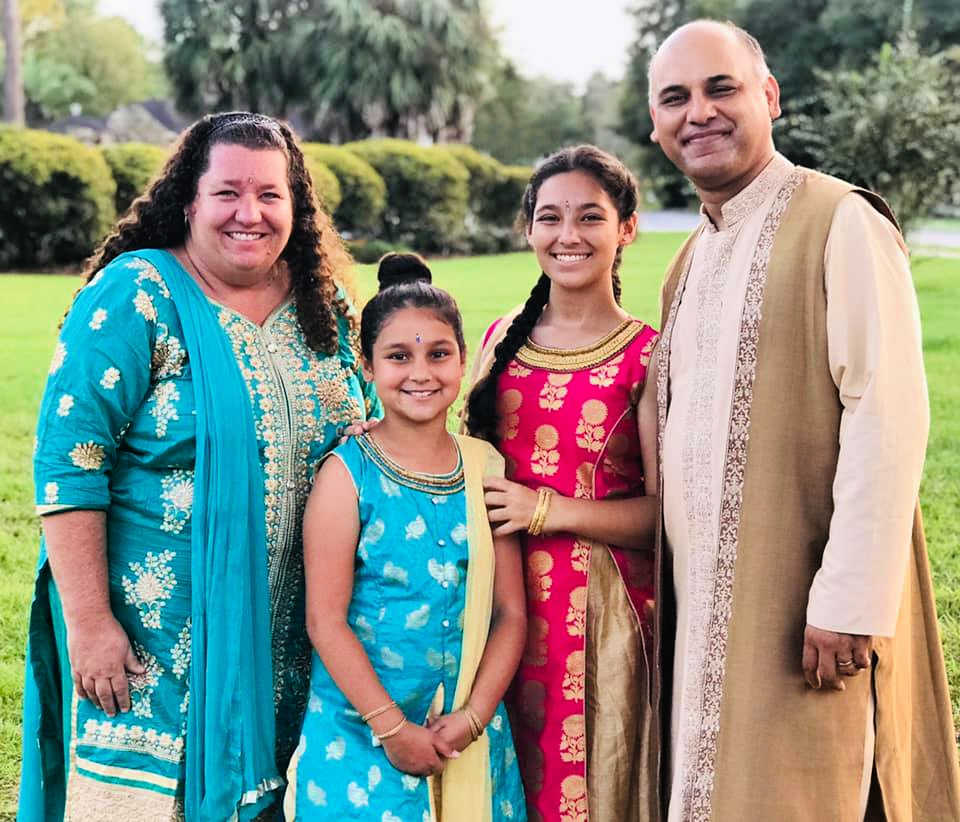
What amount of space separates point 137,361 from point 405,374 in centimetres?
61

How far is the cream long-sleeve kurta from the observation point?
225 cm

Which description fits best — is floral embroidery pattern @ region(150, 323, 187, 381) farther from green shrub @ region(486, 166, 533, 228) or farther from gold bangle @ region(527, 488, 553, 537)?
green shrub @ region(486, 166, 533, 228)

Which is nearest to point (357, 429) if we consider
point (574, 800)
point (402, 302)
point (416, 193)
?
point (402, 302)

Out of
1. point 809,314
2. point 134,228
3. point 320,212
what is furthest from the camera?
point 320,212

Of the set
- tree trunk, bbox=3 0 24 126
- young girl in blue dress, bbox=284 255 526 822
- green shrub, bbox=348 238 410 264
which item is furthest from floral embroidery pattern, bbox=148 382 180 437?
tree trunk, bbox=3 0 24 126

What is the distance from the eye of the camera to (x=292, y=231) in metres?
2.90

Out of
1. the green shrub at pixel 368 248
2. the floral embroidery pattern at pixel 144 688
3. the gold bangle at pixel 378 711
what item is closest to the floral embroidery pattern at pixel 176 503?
the floral embroidery pattern at pixel 144 688

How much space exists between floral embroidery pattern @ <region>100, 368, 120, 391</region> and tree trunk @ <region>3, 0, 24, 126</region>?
2393 centimetres

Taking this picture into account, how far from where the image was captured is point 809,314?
2.38 m

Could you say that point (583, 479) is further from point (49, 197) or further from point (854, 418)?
point (49, 197)

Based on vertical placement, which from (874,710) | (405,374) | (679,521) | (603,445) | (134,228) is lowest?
(874,710)

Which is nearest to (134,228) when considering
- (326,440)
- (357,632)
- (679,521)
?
(326,440)

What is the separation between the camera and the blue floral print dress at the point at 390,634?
101 inches

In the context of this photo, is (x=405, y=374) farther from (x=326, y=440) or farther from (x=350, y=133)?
(x=350, y=133)
